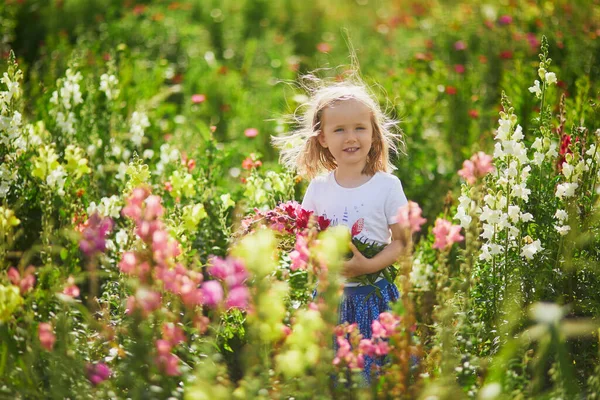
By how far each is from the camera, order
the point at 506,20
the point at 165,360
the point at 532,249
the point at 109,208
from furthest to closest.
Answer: the point at 506,20, the point at 109,208, the point at 532,249, the point at 165,360

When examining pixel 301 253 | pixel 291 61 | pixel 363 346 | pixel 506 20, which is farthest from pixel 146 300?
pixel 291 61

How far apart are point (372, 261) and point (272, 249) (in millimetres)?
744

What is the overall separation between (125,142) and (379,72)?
3221 millimetres

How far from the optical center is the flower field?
197 centimetres

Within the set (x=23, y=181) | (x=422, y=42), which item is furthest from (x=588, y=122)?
(x=422, y=42)

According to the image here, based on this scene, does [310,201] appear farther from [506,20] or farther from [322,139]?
[506,20]

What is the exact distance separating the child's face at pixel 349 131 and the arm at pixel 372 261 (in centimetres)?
35

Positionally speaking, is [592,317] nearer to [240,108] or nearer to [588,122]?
[588,122]

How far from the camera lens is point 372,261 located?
262 centimetres

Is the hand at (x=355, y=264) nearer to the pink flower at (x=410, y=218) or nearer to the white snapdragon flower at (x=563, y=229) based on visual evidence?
the pink flower at (x=410, y=218)

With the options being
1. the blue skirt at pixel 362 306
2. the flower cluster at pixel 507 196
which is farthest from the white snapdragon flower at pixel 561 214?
the blue skirt at pixel 362 306

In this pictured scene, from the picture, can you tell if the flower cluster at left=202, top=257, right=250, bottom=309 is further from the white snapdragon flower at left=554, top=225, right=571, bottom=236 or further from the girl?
the white snapdragon flower at left=554, top=225, right=571, bottom=236

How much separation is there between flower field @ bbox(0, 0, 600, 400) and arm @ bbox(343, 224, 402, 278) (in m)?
0.16

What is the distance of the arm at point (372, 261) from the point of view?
8.45 ft
